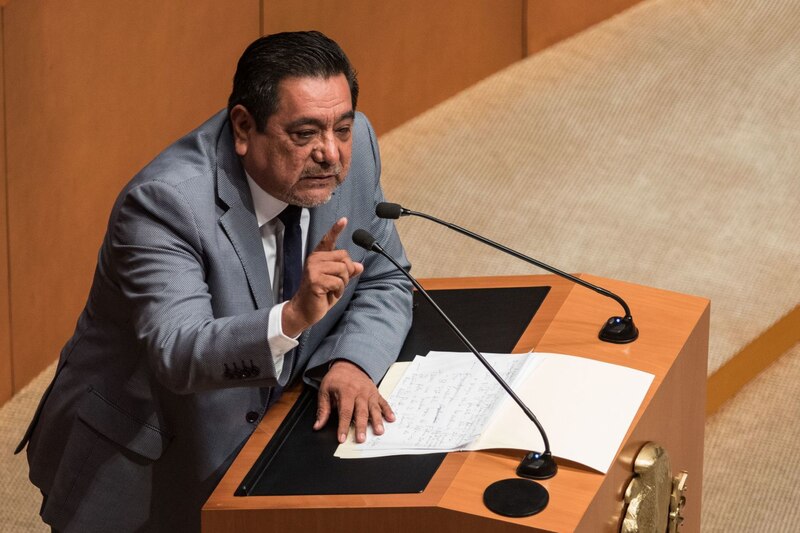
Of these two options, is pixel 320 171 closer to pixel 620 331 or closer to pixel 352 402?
pixel 352 402

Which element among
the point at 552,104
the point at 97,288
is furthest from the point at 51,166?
the point at 552,104

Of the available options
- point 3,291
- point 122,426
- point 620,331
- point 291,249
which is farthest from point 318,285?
point 3,291

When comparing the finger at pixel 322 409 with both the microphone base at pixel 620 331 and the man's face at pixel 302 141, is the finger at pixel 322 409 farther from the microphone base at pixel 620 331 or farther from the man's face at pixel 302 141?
the microphone base at pixel 620 331

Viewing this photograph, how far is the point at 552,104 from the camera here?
4.39m

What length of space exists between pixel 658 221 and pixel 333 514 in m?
2.41

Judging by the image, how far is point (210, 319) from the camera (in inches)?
71.5

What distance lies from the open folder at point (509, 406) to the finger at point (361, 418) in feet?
0.04

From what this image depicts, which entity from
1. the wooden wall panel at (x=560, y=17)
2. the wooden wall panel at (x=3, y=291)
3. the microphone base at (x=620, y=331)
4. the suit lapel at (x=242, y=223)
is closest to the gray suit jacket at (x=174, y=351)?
the suit lapel at (x=242, y=223)

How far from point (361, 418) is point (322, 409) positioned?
3.1 inches

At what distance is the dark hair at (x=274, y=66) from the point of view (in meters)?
1.89

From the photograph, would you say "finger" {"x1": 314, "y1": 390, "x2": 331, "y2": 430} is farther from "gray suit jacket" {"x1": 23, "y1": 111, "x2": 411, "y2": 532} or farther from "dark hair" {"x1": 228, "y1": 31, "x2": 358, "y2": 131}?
"dark hair" {"x1": 228, "y1": 31, "x2": 358, "y2": 131}

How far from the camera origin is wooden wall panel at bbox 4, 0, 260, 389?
295 centimetres

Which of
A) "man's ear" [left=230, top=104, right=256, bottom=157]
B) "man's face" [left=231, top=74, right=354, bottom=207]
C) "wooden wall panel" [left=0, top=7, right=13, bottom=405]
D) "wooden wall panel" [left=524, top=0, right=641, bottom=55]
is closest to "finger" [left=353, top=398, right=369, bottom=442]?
"man's face" [left=231, top=74, right=354, bottom=207]

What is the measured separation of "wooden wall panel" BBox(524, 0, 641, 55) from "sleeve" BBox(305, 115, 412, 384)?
8.38ft
